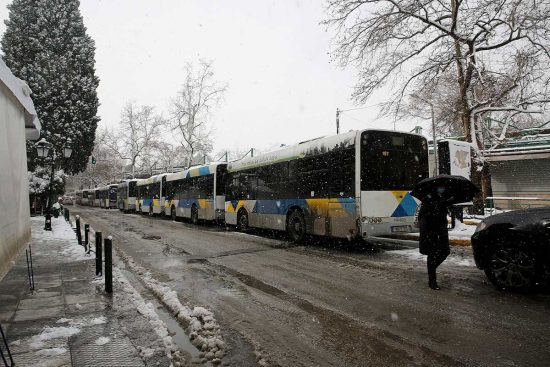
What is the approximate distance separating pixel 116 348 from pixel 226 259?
5241 millimetres

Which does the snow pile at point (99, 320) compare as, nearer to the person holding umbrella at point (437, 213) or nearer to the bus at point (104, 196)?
the person holding umbrella at point (437, 213)

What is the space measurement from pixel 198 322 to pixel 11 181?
2558mm

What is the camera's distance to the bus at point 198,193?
1856 cm

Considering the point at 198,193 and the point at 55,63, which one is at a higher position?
the point at 55,63

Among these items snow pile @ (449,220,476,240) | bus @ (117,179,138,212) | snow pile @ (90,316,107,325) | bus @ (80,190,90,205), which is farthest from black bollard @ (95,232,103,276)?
bus @ (80,190,90,205)

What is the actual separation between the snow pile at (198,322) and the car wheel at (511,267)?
13.9 ft

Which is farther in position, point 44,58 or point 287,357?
point 44,58

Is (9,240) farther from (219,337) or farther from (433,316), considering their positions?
(433,316)

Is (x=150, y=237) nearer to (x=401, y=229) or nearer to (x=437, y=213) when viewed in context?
(x=401, y=229)

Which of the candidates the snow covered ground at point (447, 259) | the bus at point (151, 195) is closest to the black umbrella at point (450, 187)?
the snow covered ground at point (447, 259)

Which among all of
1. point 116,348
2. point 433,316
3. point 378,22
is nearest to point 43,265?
point 116,348

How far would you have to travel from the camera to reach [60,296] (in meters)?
5.95

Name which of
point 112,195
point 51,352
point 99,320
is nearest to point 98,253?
point 99,320

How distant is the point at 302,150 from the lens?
11.8 metres
